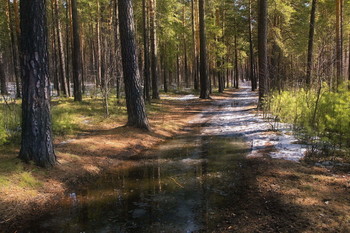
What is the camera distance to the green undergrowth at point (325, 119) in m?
6.25

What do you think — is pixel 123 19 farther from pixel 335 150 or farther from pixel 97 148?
pixel 335 150

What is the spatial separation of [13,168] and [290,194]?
5.45 m

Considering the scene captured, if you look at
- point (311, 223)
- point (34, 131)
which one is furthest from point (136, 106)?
point (311, 223)

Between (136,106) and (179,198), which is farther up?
(136,106)

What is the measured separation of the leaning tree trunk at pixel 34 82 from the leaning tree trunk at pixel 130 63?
439 cm

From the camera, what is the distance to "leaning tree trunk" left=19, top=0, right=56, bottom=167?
5.62 m

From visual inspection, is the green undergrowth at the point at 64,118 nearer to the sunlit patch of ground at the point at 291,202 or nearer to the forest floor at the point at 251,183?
the forest floor at the point at 251,183

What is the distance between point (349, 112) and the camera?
607 centimetres

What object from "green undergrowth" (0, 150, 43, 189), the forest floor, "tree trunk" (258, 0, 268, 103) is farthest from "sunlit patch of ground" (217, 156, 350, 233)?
"tree trunk" (258, 0, 268, 103)

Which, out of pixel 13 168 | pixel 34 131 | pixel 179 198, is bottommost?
pixel 179 198

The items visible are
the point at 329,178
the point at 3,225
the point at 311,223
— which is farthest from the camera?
the point at 329,178

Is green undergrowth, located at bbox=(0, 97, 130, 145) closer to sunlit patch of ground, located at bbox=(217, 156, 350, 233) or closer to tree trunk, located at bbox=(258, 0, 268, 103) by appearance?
sunlit patch of ground, located at bbox=(217, 156, 350, 233)

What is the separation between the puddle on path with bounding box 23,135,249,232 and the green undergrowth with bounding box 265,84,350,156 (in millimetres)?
1975

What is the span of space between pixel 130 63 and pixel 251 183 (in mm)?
6554
